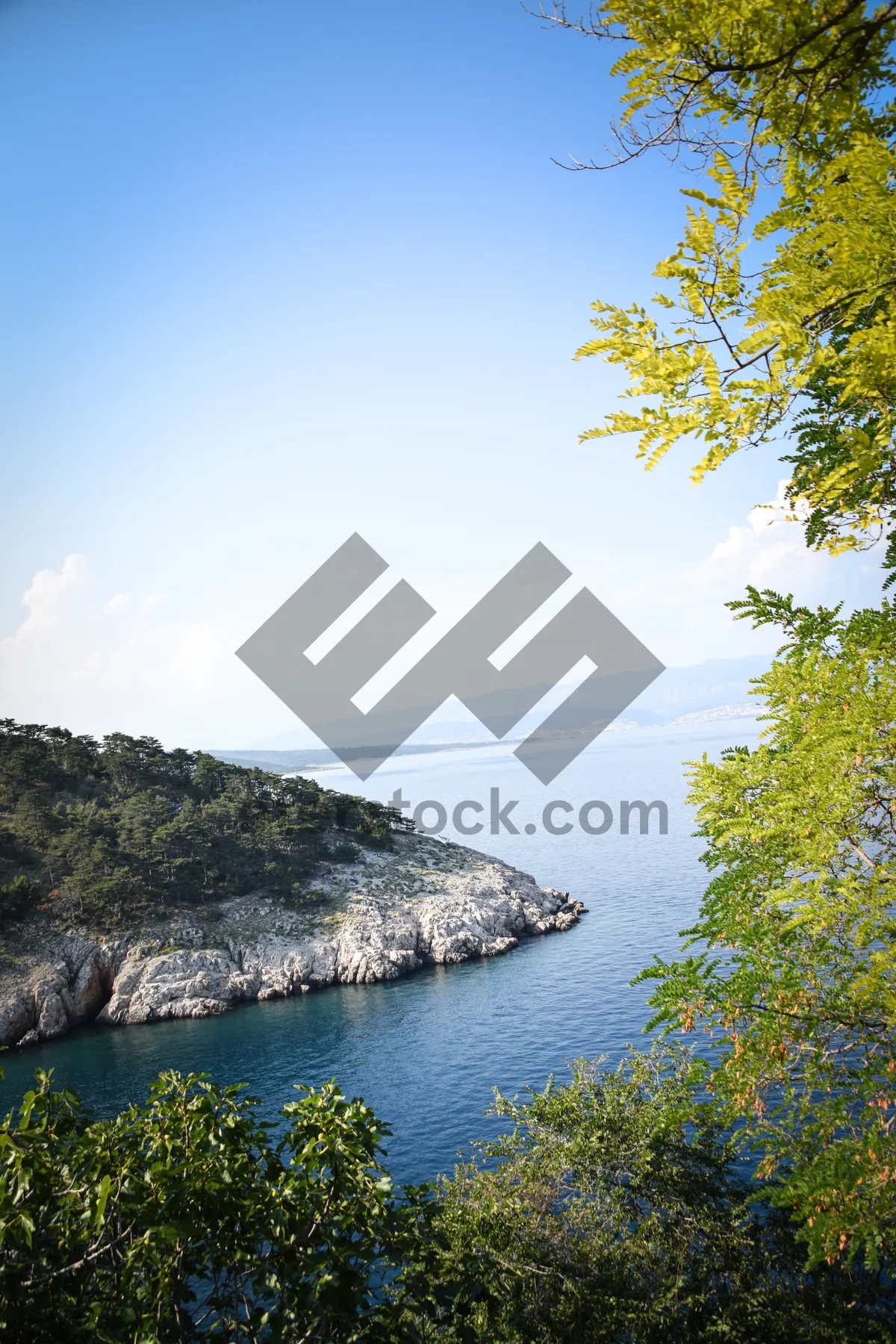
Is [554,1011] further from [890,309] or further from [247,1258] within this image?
[890,309]

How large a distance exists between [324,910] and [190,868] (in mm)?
13837

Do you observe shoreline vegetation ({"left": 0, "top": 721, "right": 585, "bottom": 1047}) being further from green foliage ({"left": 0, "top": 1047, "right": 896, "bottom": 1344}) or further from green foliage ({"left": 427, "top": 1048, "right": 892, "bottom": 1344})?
green foliage ({"left": 0, "top": 1047, "right": 896, "bottom": 1344})

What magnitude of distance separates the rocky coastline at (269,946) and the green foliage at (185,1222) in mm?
51942

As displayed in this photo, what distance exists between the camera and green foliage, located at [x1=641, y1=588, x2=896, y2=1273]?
627cm

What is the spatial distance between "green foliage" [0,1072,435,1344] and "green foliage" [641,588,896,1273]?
365 centimetres

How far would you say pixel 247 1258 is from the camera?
6.51 m

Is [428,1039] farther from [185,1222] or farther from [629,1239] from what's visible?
[185,1222]

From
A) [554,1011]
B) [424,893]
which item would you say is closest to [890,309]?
[554,1011]

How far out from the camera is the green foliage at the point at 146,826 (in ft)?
198

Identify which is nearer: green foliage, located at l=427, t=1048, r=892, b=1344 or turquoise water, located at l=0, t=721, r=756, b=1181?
green foliage, located at l=427, t=1048, r=892, b=1344

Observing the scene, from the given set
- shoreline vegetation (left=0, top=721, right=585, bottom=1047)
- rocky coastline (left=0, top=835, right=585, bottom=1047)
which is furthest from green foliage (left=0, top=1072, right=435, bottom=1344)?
shoreline vegetation (left=0, top=721, right=585, bottom=1047)

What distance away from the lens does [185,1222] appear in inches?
242

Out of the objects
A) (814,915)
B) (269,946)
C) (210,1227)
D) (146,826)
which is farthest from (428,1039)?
(814,915)

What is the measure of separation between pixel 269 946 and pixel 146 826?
63.6 feet
